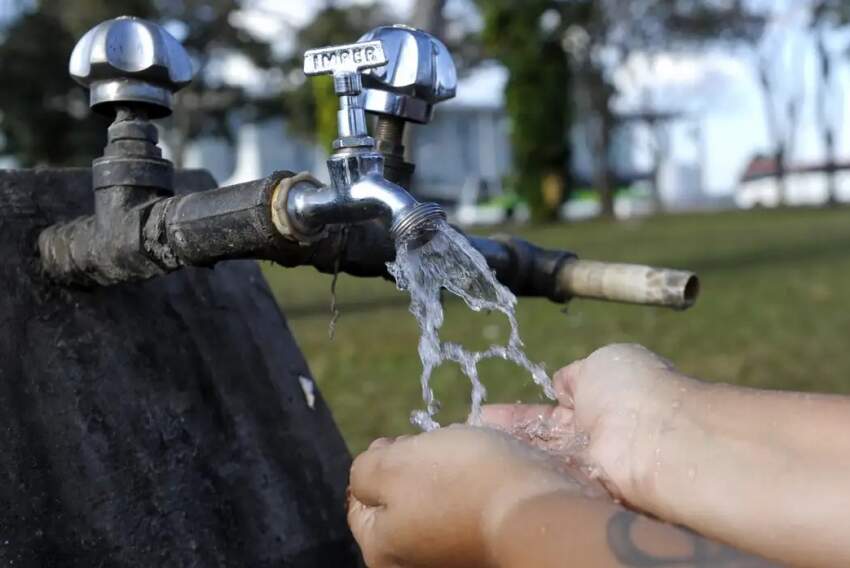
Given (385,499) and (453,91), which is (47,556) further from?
(453,91)

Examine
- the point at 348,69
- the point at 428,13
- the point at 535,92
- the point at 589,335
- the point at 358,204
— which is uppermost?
the point at 535,92

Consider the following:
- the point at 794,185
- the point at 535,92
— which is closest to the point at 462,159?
the point at 794,185

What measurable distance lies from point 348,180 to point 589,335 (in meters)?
4.29

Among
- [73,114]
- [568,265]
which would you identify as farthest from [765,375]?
[73,114]

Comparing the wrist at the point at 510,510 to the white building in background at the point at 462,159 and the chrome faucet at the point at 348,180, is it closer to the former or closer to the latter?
the chrome faucet at the point at 348,180

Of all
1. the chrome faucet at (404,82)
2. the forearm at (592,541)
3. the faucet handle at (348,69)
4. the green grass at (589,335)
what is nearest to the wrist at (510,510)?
the forearm at (592,541)

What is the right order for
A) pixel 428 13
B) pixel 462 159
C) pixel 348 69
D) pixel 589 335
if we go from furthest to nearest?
1. pixel 462 159
2. pixel 428 13
3. pixel 589 335
4. pixel 348 69

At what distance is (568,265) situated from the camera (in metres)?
1.36

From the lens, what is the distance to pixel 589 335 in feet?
16.9

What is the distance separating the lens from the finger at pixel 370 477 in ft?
2.86

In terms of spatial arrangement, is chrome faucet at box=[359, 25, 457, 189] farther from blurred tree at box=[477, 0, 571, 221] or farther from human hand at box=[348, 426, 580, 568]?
blurred tree at box=[477, 0, 571, 221]

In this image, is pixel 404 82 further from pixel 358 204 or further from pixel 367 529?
pixel 367 529

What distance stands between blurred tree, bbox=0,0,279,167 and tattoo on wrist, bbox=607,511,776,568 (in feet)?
68.7

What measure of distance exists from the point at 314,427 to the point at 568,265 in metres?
0.37
